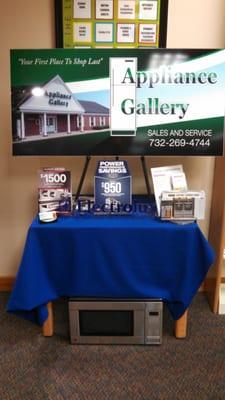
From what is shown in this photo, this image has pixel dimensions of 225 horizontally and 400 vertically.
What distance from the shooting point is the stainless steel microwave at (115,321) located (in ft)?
5.90

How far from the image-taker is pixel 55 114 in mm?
1824

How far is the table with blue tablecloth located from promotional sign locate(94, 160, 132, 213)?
3.7 inches

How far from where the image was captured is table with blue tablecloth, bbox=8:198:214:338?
1.70 metres

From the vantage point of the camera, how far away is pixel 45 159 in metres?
2.27

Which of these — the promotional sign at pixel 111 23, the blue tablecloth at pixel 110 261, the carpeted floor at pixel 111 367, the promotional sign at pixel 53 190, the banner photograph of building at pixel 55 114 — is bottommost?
the carpeted floor at pixel 111 367

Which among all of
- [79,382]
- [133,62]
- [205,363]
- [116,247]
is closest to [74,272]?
[116,247]

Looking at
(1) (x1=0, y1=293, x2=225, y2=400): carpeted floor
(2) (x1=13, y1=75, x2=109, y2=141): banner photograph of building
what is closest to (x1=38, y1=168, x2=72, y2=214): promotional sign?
(2) (x1=13, y1=75, x2=109, y2=141): banner photograph of building

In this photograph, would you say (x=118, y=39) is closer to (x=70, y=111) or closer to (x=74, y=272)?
(x=70, y=111)

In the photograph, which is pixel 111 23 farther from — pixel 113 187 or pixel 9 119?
pixel 113 187

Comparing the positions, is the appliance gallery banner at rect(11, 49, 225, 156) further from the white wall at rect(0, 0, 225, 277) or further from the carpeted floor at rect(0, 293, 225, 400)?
the carpeted floor at rect(0, 293, 225, 400)

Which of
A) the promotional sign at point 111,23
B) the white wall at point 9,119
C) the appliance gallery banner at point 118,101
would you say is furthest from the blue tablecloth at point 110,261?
the promotional sign at point 111,23

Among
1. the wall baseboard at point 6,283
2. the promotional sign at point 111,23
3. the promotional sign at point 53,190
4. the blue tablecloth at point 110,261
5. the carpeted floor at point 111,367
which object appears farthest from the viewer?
the wall baseboard at point 6,283

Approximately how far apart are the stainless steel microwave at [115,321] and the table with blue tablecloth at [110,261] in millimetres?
50

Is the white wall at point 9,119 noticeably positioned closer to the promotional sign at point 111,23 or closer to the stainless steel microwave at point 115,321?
the promotional sign at point 111,23
